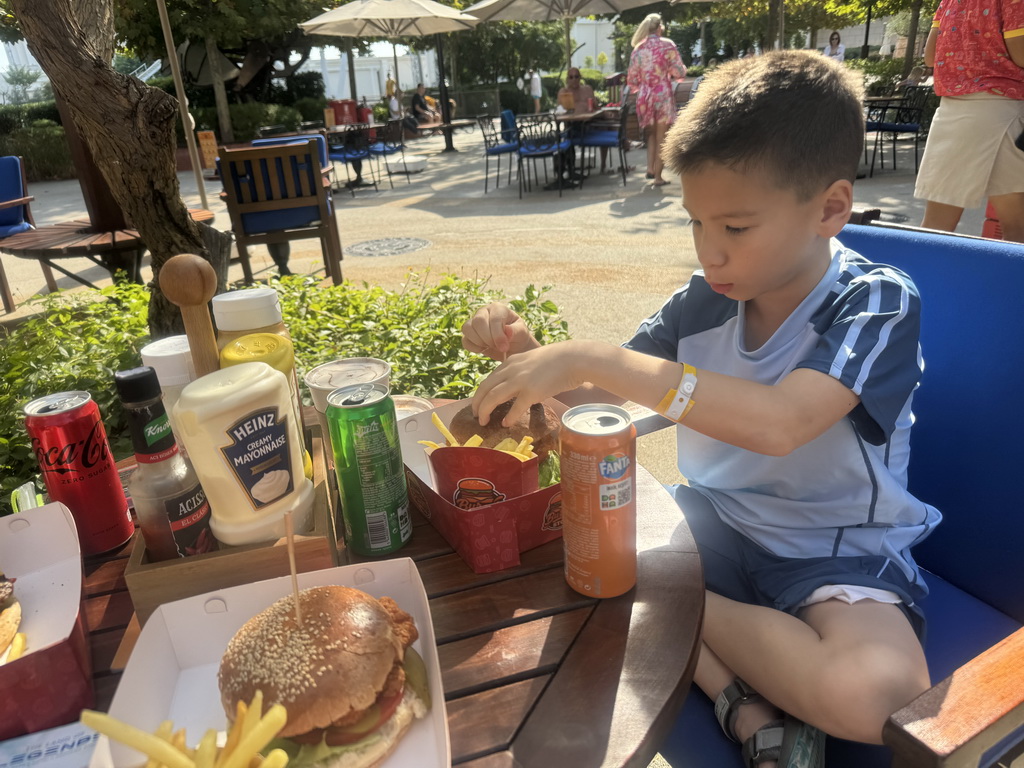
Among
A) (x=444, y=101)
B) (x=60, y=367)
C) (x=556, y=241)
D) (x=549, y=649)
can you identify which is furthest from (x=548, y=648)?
(x=444, y=101)

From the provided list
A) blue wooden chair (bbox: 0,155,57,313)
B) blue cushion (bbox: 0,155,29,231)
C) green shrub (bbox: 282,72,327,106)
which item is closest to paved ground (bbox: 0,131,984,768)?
blue wooden chair (bbox: 0,155,57,313)

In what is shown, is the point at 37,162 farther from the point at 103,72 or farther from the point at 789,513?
the point at 789,513

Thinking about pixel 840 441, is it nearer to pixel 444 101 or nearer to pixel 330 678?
pixel 330 678

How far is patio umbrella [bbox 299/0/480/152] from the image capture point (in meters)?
11.7

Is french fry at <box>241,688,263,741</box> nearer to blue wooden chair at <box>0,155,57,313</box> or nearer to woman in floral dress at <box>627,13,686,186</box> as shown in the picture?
blue wooden chair at <box>0,155,57,313</box>

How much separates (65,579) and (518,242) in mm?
6531

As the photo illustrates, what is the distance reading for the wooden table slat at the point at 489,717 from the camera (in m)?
0.88

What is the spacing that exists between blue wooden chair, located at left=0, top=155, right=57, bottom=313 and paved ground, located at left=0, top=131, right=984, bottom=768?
0.23m

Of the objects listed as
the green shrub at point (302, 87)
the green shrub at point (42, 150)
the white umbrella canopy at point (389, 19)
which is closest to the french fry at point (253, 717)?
the white umbrella canopy at point (389, 19)

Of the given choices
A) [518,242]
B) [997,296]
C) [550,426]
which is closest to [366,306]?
[550,426]

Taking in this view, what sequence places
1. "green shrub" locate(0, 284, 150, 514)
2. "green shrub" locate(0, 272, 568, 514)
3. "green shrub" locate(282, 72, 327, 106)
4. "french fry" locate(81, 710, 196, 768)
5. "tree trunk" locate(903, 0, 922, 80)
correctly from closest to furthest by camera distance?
"french fry" locate(81, 710, 196, 768) → "green shrub" locate(0, 284, 150, 514) → "green shrub" locate(0, 272, 568, 514) → "tree trunk" locate(903, 0, 922, 80) → "green shrub" locate(282, 72, 327, 106)

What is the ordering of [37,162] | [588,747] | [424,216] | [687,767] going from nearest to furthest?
[588,747] → [687,767] → [424,216] → [37,162]

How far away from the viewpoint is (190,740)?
2.99 ft

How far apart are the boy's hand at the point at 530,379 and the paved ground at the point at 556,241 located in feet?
6.89
